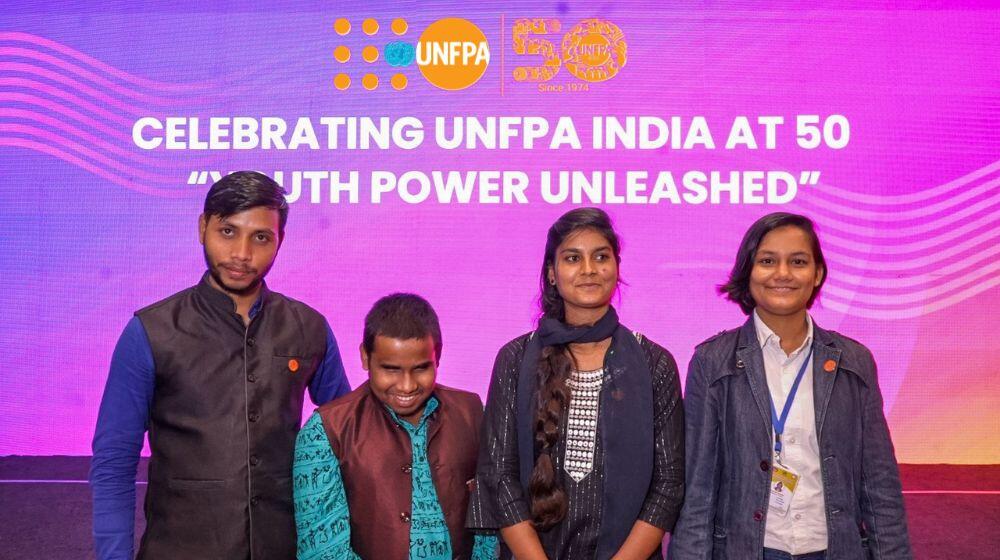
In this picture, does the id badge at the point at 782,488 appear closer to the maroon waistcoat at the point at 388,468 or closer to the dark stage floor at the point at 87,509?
the maroon waistcoat at the point at 388,468

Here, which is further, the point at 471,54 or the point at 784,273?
the point at 471,54

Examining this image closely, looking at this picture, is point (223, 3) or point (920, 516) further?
point (223, 3)

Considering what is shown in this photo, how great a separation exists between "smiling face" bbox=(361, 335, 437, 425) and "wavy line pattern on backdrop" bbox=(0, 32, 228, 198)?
2.21 meters

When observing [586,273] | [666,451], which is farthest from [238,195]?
[666,451]

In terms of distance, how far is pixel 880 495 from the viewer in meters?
1.72

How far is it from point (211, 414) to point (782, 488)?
4.11 feet

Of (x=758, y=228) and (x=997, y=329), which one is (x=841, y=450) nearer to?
(x=758, y=228)

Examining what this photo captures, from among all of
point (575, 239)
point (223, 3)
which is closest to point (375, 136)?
point (223, 3)

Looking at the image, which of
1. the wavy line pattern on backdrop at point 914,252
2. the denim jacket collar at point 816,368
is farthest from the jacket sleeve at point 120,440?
the wavy line pattern on backdrop at point 914,252

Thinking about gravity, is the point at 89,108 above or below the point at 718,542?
above

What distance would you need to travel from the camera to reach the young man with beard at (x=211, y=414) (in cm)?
165

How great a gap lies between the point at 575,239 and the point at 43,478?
10.1ft

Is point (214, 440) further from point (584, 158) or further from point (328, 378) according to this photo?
point (584, 158)

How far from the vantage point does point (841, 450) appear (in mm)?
1709
